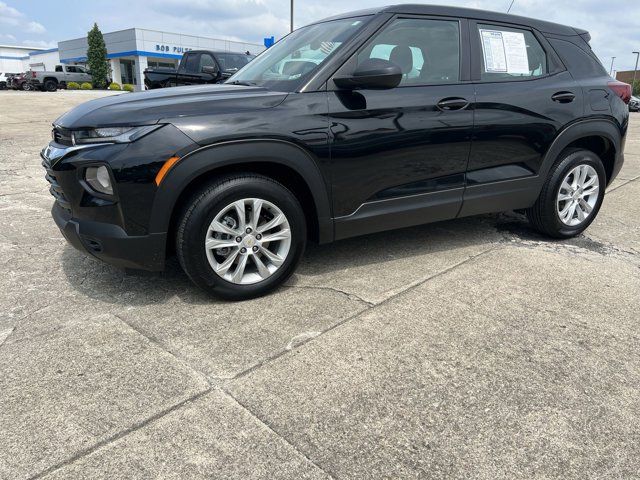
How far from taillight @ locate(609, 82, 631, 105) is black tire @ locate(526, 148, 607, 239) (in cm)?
57

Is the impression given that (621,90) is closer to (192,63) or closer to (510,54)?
(510,54)

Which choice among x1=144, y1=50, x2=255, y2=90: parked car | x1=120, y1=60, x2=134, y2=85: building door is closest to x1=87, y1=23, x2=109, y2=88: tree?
x1=120, y1=60, x2=134, y2=85: building door

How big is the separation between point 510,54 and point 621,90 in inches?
49.1

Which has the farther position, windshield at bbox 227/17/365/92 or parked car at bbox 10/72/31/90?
parked car at bbox 10/72/31/90

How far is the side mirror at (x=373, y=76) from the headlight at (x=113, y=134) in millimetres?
1159

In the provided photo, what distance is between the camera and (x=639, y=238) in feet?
14.9

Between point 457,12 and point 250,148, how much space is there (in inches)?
78.6

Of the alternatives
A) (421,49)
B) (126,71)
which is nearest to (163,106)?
(421,49)

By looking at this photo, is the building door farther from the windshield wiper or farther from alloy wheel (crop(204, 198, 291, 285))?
alloy wheel (crop(204, 198, 291, 285))

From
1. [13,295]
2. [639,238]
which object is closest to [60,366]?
[13,295]

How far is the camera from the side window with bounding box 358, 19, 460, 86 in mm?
3350

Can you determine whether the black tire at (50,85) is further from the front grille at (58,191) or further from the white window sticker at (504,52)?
the white window sticker at (504,52)

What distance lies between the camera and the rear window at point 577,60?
13.4 ft

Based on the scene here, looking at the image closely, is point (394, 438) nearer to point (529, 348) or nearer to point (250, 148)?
point (529, 348)
